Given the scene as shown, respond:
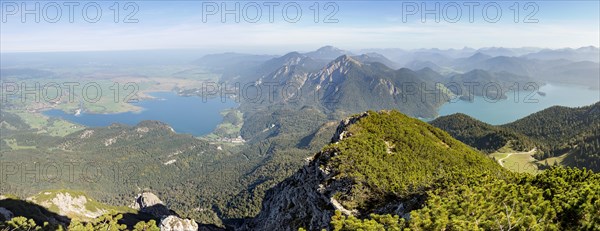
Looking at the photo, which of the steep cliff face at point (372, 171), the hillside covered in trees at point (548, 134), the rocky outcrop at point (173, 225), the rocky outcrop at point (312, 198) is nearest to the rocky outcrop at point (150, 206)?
the rocky outcrop at point (173, 225)

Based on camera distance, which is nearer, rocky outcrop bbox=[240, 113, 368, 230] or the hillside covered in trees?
rocky outcrop bbox=[240, 113, 368, 230]

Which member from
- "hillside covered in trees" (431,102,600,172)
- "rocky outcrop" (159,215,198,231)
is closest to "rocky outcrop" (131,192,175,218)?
"rocky outcrop" (159,215,198,231)

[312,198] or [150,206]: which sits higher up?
[312,198]

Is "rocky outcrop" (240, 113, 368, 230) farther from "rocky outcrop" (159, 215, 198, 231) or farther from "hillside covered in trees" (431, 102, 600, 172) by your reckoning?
"hillside covered in trees" (431, 102, 600, 172)

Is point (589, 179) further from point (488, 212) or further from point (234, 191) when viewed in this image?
point (234, 191)

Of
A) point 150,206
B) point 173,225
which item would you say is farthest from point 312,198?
point 150,206

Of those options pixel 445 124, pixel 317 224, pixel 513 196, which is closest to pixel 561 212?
pixel 513 196

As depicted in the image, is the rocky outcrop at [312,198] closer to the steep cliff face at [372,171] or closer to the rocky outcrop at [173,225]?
the steep cliff face at [372,171]

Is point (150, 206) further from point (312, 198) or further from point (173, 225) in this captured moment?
point (312, 198)
